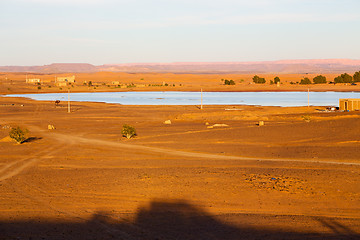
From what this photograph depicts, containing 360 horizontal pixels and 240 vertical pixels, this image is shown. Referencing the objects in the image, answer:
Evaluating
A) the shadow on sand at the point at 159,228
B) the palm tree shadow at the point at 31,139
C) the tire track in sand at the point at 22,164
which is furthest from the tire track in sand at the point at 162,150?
the shadow on sand at the point at 159,228

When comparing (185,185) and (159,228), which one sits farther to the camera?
(185,185)

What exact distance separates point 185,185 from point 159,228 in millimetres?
4669

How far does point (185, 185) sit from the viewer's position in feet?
51.4

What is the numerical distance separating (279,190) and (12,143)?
58.1 ft

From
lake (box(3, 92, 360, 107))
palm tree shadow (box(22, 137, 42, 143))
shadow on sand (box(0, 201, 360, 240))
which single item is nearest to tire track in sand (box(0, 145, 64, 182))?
palm tree shadow (box(22, 137, 42, 143))

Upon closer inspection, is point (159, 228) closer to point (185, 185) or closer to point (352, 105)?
point (185, 185)

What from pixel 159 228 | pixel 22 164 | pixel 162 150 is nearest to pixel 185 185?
pixel 159 228

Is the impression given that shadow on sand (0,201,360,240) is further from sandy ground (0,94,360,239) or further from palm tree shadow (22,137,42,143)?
palm tree shadow (22,137,42,143)

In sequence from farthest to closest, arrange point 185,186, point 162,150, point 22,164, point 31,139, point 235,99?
point 235,99 < point 31,139 < point 162,150 < point 22,164 < point 185,186

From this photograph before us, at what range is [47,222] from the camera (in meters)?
11.6

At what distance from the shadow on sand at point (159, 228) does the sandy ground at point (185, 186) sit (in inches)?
0.8

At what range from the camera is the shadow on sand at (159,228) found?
10.4 meters

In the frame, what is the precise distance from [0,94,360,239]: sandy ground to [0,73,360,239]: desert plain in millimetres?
27

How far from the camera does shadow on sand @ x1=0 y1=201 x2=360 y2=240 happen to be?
10391 millimetres
